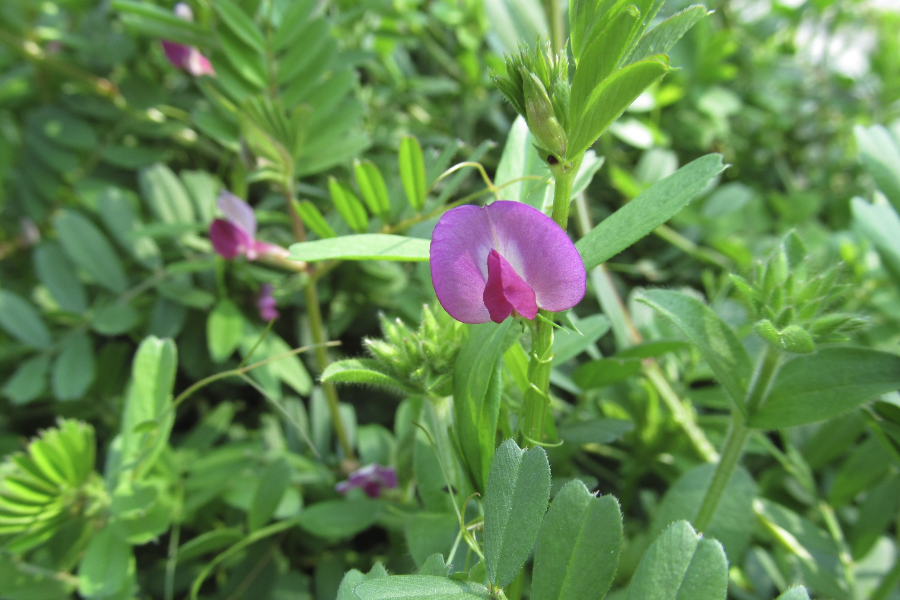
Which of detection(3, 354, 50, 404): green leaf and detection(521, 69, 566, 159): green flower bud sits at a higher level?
detection(521, 69, 566, 159): green flower bud

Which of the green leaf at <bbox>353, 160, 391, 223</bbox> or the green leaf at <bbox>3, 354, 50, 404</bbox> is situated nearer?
the green leaf at <bbox>353, 160, 391, 223</bbox>

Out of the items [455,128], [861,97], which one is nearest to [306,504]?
[455,128]

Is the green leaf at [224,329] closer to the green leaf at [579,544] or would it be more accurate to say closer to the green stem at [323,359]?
the green stem at [323,359]

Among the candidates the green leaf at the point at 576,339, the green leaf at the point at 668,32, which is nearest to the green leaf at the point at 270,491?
the green leaf at the point at 576,339

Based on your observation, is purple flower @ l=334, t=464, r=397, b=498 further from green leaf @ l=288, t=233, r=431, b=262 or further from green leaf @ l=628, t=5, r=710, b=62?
green leaf @ l=628, t=5, r=710, b=62

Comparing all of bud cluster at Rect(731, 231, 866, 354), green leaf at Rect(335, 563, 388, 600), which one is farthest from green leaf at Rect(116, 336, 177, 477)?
bud cluster at Rect(731, 231, 866, 354)

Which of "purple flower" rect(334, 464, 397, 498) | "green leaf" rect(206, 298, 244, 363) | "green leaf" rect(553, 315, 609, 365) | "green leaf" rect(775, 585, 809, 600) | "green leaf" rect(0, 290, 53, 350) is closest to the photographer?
"green leaf" rect(775, 585, 809, 600)

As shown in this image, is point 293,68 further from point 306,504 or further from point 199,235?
point 306,504
